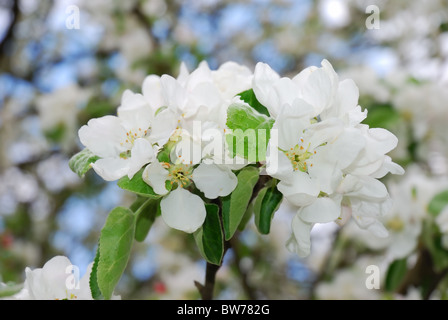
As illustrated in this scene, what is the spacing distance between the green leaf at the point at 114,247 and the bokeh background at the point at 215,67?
81 cm

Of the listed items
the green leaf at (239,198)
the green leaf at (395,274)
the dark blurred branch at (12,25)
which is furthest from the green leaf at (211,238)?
the dark blurred branch at (12,25)

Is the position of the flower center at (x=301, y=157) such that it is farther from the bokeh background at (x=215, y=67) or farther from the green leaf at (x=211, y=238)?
the bokeh background at (x=215, y=67)

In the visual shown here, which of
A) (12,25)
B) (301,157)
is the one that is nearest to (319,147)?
(301,157)

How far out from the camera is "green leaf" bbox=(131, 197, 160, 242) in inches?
29.0

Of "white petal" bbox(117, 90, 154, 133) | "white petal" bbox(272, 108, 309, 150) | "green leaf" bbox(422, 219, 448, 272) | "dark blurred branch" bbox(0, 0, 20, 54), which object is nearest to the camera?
"white petal" bbox(272, 108, 309, 150)

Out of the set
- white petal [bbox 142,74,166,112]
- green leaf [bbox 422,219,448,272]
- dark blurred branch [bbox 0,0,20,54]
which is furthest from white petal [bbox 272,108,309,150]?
dark blurred branch [bbox 0,0,20,54]

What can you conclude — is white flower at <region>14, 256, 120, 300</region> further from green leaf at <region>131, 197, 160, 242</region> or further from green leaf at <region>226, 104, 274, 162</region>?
green leaf at <region>226, 104, 274, 162</region>

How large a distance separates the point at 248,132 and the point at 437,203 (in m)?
0.83

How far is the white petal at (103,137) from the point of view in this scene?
0.70 m

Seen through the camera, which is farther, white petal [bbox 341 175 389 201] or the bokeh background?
the bokeh background

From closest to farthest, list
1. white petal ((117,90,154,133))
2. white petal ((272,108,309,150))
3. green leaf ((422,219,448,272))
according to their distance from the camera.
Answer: white petal ((272,108,309,150)) → white petal ((117,90,154,133)) → green leaf ((422,219,448,272))

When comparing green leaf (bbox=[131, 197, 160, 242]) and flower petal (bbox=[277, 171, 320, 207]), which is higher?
flower petal (bbox=[277, 171, 320, 207])

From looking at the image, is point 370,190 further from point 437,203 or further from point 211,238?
point 437,203
